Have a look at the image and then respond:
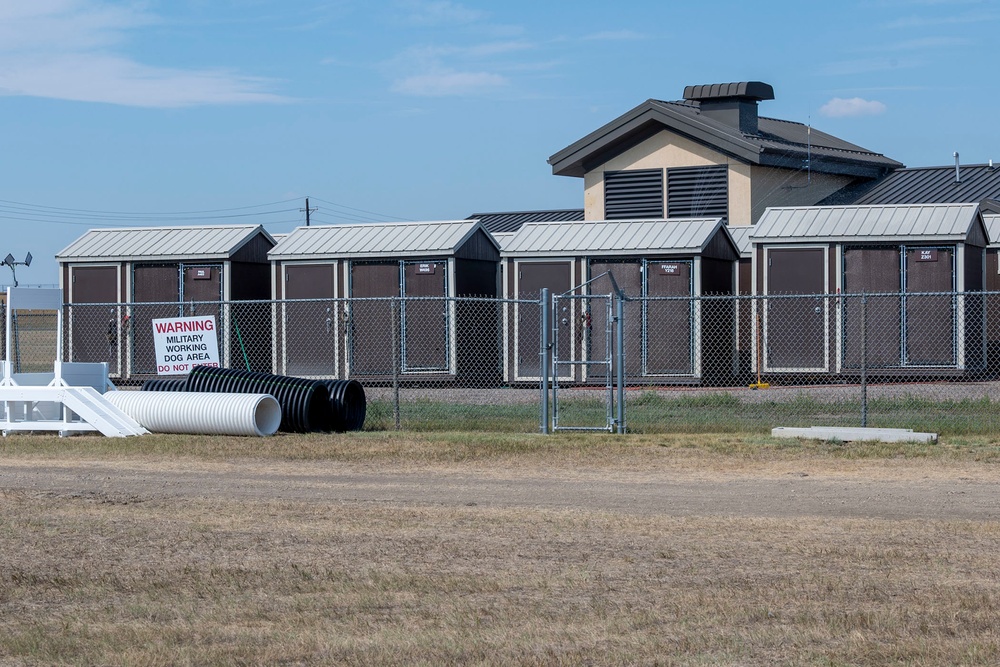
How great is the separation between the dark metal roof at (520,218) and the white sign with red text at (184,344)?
16.1 m

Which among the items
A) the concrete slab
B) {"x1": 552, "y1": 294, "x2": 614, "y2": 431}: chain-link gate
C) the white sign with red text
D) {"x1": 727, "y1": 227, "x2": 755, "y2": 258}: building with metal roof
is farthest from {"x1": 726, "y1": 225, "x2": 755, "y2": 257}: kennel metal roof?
the white sign with red text

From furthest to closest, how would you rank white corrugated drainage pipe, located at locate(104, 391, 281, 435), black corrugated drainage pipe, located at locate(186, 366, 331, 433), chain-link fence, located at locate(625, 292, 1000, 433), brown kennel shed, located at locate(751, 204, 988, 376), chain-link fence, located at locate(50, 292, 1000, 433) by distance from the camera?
1. brown kennel shed, located at locate(751, 204, 988, 376)
2. chain-link fence, located at locate(625, 292, 1000, 433)
3. chain-link fence, located at locate(50, 292, 1000, 433)
4. black corrugated drainage pipe, located at locate(186, 366, 331, 433)
5. white corrugated drainage pipe, located at locate(104, 391, 281, 435)

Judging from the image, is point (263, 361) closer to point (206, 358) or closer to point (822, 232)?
point (206, 358)

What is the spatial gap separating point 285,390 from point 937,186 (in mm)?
18814

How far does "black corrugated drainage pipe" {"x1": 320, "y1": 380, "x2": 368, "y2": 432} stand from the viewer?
15453 millimetres

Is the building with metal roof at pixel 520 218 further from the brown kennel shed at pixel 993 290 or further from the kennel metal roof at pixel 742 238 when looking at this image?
the brown kennel shed at pixel 993 290

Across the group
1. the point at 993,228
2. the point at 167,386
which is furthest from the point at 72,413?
the point at 993,228

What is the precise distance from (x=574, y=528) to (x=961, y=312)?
1268 centimetres

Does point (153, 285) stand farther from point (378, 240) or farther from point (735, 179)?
point (735, 179)

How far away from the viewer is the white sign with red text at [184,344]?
666 inches

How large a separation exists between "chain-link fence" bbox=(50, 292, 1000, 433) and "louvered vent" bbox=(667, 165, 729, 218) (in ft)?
25.3

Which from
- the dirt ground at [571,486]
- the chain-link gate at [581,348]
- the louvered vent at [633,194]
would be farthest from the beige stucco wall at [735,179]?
the dirt ground at [571,486]

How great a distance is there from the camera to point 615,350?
1961cm

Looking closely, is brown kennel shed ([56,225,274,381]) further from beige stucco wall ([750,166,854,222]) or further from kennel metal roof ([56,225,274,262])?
beige stucco wall ([750,166,854,222])
